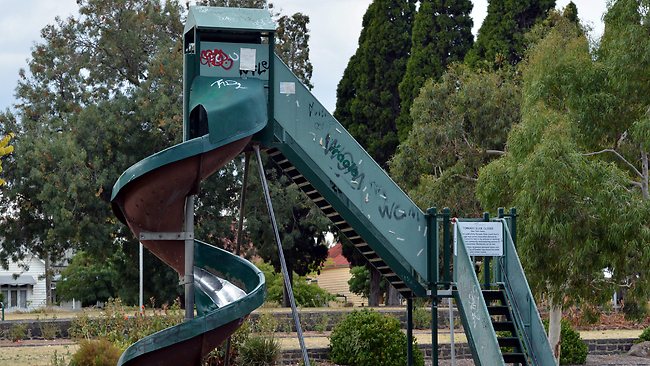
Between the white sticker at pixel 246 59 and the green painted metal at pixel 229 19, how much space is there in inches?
11.2

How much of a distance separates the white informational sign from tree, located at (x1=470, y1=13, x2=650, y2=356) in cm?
340

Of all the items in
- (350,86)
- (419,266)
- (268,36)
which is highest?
(350,86)

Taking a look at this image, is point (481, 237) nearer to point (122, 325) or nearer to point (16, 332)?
point (122, 325)

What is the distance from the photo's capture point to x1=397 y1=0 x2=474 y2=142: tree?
47719 mm

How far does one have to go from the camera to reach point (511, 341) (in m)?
15.9

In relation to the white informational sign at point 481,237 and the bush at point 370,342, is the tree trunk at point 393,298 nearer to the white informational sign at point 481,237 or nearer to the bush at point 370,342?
the bush at point 370,342

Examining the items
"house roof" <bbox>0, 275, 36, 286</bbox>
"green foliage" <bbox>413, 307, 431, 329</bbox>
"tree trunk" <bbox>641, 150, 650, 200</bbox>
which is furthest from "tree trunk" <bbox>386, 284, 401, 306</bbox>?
"house roof" <bbox>0, 275, 36, 286</bbox>

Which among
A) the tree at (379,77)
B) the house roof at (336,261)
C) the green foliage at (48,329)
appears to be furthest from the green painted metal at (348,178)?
the house roof at (336,261)

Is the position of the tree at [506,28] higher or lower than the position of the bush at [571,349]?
higher

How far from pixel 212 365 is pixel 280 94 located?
26.9ft

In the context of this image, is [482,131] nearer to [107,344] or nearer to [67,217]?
[67,217]

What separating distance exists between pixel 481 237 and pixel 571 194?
159 inches

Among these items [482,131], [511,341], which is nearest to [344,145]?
[511,341]

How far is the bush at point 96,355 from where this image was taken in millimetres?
20031
